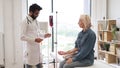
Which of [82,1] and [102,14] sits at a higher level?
[82,1]

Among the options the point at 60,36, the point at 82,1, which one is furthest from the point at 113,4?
the point at 60,36

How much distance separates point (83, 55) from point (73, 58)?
0.18 meters

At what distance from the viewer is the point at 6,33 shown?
14.5 feet

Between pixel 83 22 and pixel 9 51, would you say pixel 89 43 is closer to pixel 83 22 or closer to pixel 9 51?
pixel 83 22

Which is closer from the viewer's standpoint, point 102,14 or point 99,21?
point 99,21

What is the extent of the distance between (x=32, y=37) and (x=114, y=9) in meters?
2.95

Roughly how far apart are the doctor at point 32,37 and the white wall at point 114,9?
2.71 meters

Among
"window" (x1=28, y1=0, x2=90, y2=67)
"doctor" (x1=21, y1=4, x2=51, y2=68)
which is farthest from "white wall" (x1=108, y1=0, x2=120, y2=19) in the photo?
"doctor" (x1=21, y1=4, x2=51, y2=68)

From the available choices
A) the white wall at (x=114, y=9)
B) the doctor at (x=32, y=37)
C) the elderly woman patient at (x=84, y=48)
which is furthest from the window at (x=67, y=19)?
the doctor at (x=32, y=37)

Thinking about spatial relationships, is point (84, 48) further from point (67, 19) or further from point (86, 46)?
point (67, 19)

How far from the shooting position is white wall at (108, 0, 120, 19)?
185 inches

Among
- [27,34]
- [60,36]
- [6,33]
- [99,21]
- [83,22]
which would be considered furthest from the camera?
[60,36]

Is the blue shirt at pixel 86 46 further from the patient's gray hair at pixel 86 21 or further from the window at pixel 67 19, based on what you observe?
the window at pixel 67 19

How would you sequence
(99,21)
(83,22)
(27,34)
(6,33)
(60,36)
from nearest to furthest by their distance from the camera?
(27,34)
(83,22)
(6,33)
(99,21)
(60,36)
